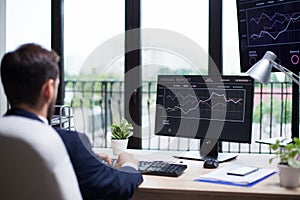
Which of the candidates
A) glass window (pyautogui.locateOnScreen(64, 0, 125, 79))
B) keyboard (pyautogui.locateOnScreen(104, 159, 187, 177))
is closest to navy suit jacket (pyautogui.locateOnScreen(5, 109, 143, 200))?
keyboard (pyautogui.locateOnScreen(104, 159, 187, 177))

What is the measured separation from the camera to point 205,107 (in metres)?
2.48

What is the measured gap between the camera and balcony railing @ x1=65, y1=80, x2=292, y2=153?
137 inches

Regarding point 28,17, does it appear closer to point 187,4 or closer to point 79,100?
point 79,100

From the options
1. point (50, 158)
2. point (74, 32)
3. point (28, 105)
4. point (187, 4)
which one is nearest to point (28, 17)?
point (74, 32)

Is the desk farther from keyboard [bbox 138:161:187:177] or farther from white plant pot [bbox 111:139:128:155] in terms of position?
white plant pot [bbox 111:139:128:155]

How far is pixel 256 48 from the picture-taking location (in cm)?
266

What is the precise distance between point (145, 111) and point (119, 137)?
2.96 ft

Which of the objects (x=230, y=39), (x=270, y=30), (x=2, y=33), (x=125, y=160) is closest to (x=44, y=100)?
(x=125, y=160)

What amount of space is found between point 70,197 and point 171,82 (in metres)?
1.28

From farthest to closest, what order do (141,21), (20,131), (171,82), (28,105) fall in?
(141,21), (171,82), (28,105), (20,131)

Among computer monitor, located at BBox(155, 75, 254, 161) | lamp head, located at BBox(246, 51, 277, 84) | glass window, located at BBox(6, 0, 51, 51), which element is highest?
glass window, located at BBox(6, 0, 51, 51)

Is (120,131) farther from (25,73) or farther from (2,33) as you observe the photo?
(2,33)

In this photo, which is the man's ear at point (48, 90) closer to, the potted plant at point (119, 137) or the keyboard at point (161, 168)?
the keyboard at point (161, 168)

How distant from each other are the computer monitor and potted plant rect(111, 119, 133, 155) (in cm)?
20
